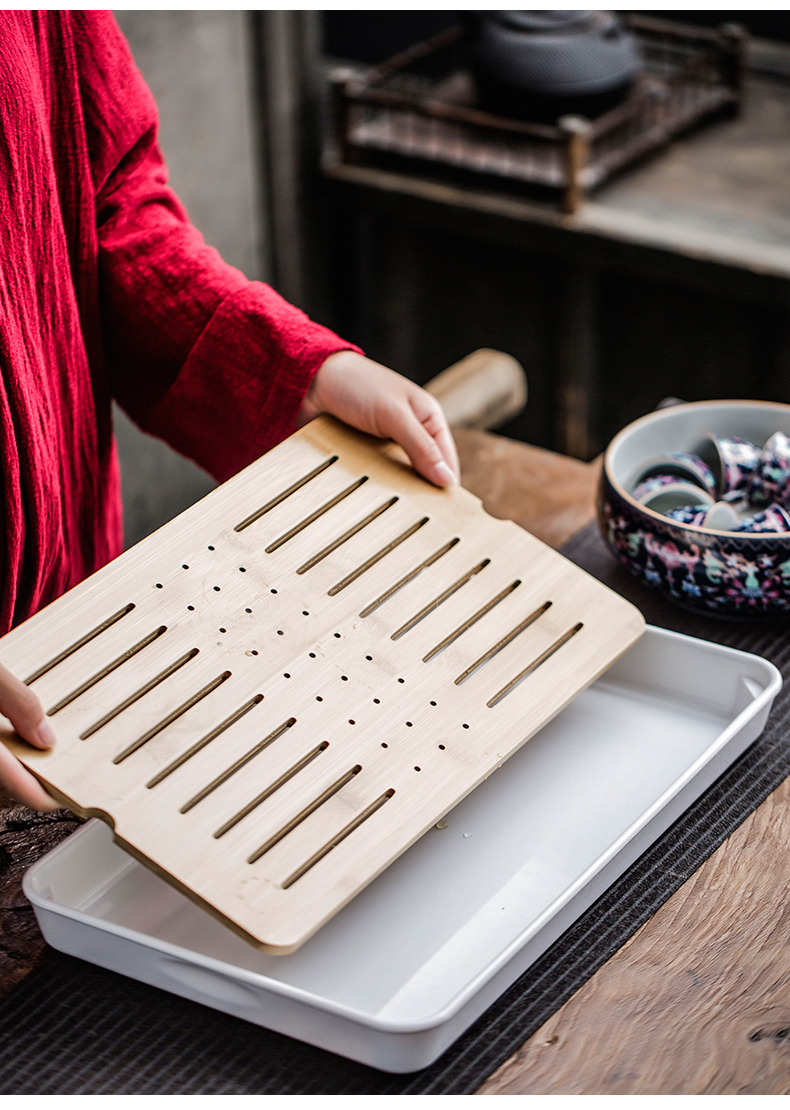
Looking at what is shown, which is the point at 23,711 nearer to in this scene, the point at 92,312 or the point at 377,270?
the point at 92,312

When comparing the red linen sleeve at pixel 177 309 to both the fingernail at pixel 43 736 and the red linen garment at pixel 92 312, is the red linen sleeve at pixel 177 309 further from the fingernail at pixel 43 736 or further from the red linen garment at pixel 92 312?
the fingernail at pixel 43 736

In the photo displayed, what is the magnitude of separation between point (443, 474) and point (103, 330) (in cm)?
36

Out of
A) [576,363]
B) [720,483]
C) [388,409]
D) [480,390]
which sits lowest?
[576,363]

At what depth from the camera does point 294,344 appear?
0.93 m

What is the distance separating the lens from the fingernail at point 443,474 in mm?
862

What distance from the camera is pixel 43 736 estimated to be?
66 cm

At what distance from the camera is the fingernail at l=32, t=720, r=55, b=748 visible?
2.15 feet

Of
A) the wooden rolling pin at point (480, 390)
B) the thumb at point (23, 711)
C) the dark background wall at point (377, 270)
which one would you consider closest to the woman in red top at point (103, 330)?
the thumb at point (23, 711)

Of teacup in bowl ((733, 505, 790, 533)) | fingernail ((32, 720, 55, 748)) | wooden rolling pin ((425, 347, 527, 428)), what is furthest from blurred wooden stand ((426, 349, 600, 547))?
A: fingernail ((32, 720, 55, 748))

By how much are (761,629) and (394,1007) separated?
0.47 metres

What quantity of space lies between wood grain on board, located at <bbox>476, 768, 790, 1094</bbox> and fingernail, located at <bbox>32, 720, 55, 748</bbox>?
296 mm

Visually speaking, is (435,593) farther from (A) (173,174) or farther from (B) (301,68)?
(B) (301,68)

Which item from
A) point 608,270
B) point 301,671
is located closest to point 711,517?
point 301,671
